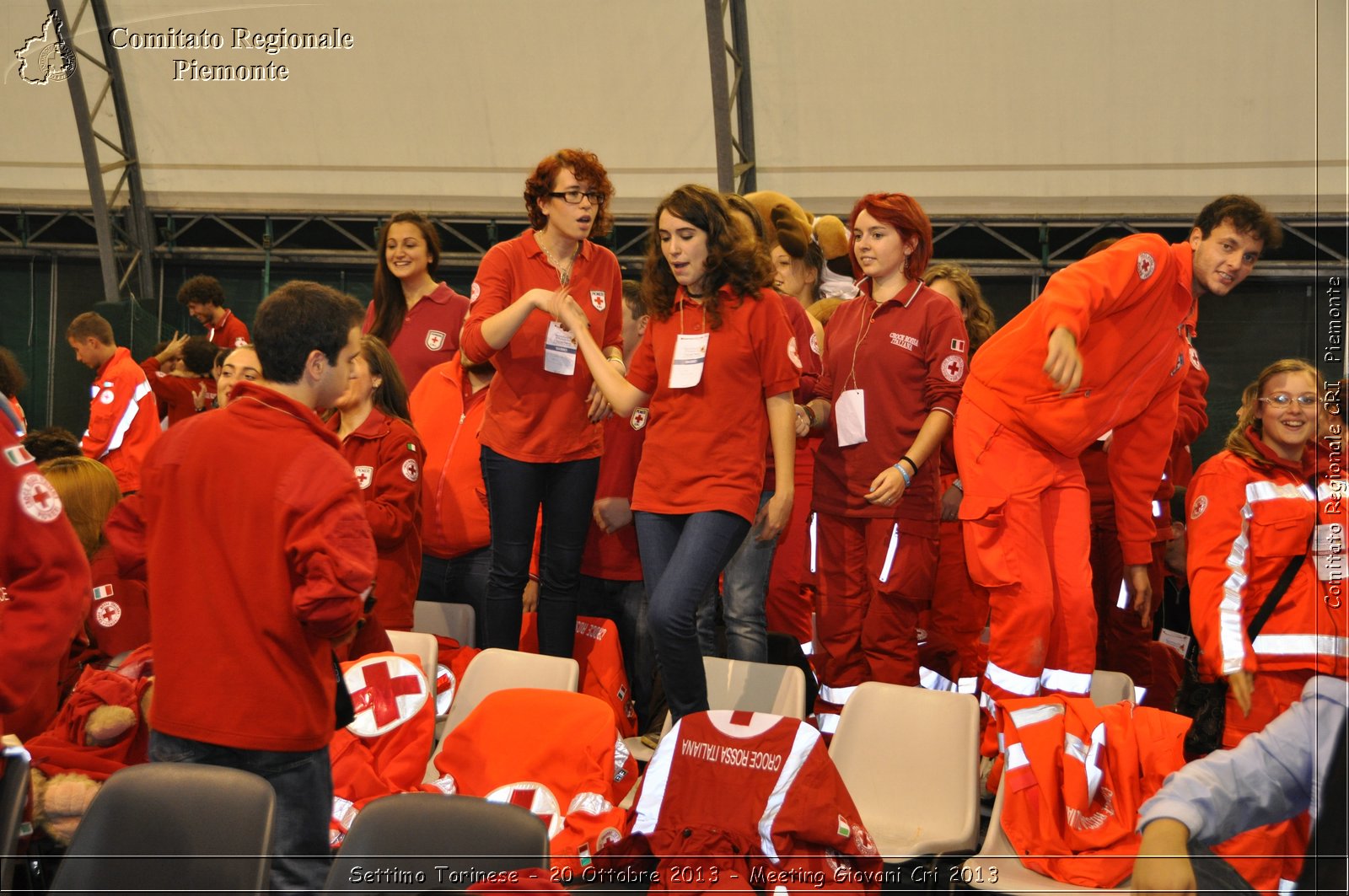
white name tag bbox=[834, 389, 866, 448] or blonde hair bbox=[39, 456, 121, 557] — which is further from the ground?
white name tag bbox=[834, 389, 866, 448]

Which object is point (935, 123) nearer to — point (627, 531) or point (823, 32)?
point (823, 32)

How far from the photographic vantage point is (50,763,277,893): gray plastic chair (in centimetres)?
195

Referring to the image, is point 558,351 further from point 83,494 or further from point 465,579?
point 83,494

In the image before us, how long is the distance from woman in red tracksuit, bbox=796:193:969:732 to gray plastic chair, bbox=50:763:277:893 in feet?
7.51

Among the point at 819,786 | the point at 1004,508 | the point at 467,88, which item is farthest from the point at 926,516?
the point at 467,88

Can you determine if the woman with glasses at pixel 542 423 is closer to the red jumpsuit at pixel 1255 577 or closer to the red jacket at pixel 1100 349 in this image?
the red jacket at pixel 1100 349

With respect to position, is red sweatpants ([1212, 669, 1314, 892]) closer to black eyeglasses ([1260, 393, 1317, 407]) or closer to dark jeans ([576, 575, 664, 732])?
black eyeglasses ([1260, 393, 1317, 407])

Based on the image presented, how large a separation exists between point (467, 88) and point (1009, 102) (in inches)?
163

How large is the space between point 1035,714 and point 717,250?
1587 mm

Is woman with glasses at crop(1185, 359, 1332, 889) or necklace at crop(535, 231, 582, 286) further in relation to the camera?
necklace at crop(535, 231, 582, 286)

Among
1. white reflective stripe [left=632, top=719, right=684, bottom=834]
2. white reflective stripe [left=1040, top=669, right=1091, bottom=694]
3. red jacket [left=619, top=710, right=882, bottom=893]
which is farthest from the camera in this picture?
white reflective stripe [left=1040, top=669, right=1091, bottom=694]

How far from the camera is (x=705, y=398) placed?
3.35m

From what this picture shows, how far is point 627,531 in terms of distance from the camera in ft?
13.7

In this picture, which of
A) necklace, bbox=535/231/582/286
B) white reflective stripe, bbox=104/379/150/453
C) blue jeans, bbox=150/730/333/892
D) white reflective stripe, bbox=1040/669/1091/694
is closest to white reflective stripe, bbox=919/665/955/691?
white reflective stripe, bbox=1040/669/1091/694
